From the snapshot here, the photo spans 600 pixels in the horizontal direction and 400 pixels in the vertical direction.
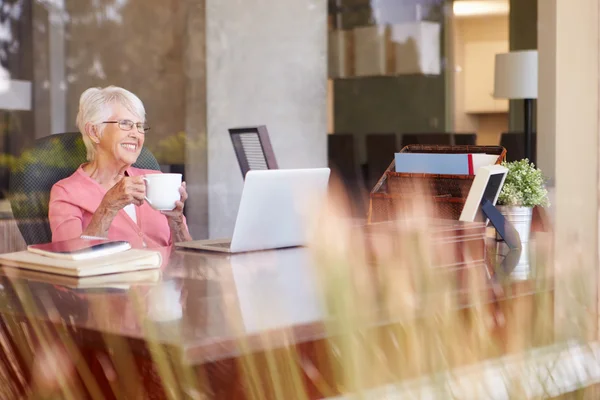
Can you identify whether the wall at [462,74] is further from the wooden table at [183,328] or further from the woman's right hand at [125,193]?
the wooden table at [183,328]

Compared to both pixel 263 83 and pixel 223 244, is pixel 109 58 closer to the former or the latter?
pixel 263 83

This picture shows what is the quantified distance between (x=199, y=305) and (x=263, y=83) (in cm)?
366

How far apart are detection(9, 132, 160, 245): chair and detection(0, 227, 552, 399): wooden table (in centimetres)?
88

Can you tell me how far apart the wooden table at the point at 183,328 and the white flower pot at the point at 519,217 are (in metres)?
0.57

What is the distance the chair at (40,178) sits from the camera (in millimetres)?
2514

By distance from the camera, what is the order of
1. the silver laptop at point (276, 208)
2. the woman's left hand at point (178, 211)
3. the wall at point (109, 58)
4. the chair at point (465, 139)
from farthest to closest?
the chair at point (465, 139) < the wall at point (109, 58) < the woman's left hand at point (178, 211) < the silver laptop at point (276, 208)

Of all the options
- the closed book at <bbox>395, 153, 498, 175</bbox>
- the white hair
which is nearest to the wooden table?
the closed book at <bbox>395, 153, 498, 175</bbox>

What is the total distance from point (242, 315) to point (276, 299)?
158 mm

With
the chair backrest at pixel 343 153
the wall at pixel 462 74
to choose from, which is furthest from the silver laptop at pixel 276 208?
the wall at pixel 462 74

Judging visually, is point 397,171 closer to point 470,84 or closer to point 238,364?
point 238,364

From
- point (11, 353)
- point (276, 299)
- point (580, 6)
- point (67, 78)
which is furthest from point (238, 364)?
point (67, 78)

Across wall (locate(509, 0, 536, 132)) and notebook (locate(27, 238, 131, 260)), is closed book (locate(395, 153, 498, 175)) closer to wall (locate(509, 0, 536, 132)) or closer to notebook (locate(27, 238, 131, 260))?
notebook (locate(27, 238, 131, 260))

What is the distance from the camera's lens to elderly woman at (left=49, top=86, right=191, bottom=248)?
2.48 metres

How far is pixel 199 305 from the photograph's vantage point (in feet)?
4.47
